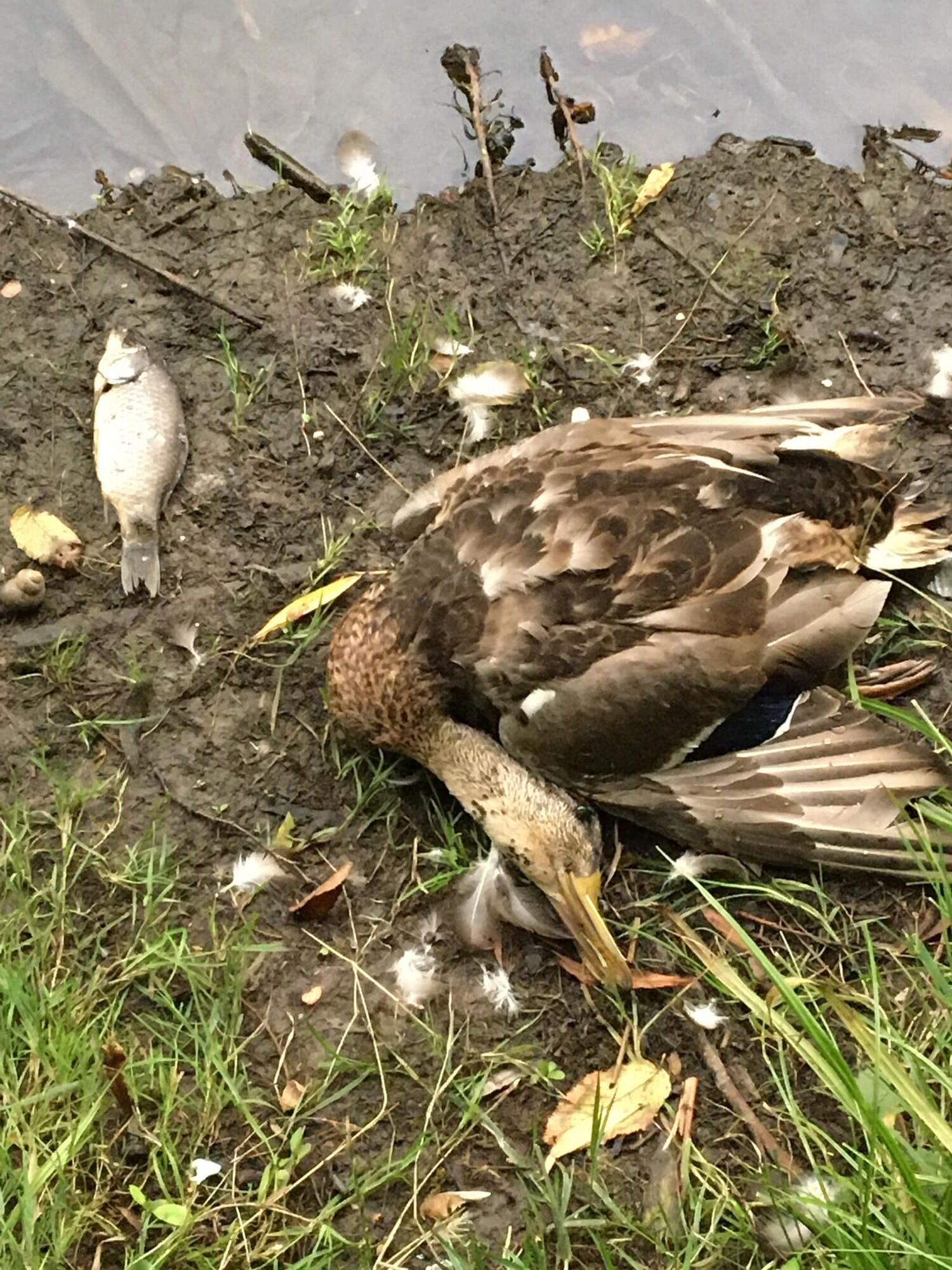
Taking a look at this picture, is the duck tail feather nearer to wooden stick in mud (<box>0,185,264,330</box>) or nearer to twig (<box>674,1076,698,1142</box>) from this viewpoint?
twig (<box>674,1076,698,1142</box>)

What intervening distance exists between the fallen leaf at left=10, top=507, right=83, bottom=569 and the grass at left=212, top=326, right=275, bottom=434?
507 mm

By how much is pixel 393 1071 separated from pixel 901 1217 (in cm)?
104

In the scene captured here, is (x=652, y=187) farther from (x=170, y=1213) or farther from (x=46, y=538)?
(x=170, y=1213)

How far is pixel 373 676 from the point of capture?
241 cm

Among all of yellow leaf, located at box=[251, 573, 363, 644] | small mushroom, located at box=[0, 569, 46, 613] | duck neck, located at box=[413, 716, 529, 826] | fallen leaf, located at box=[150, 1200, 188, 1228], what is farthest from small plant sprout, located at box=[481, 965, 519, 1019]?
small mushroom, located at box=[0, 569, 46, 613]

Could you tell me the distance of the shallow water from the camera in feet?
11.4

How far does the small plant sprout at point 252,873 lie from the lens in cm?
256

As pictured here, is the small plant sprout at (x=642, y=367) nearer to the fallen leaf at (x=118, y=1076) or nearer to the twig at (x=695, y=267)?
the twig at (x=695, y=267)

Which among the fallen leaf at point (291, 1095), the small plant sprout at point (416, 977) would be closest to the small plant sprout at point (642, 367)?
the small plant sprout at point (416, 977)

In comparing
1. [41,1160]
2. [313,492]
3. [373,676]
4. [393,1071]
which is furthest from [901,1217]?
[313,492]

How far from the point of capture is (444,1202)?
7.54 feet

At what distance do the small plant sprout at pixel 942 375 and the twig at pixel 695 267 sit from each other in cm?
54

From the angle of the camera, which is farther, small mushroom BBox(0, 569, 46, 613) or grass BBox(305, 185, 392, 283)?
grass BBox(305, 185, 392, 283)

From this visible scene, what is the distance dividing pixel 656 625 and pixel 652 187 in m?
1.62
